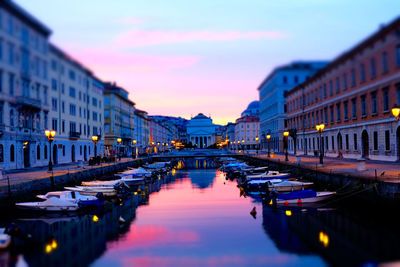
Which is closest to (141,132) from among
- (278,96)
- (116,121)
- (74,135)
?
(116,121)

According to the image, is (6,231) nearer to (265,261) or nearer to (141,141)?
(265,261)

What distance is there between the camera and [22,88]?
5056 cm

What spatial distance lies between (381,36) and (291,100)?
174 feet

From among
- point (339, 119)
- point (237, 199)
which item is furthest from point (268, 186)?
point (339, 119)

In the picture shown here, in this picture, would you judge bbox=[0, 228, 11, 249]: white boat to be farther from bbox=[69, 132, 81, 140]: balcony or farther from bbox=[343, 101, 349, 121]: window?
bbox=[69, 132, 81, 140]: balcony

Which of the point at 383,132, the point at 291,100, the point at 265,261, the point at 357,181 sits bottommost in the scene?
the point at 265,261

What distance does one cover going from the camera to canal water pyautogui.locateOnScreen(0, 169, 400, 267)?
61.1 feet

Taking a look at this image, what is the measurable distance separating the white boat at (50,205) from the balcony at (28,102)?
22.7 meters

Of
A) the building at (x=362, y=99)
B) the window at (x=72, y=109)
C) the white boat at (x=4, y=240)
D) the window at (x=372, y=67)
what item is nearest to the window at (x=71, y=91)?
the window at (x=72, y=109)

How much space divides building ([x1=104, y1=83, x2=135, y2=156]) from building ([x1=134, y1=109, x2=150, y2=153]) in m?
11.4

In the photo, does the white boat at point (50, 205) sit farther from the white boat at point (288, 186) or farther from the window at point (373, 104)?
the window at point (373, 104)

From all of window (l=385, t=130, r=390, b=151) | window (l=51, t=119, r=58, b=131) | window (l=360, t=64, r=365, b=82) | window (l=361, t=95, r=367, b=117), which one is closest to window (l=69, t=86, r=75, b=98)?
window (l=51, t=119, r=58, b=131)

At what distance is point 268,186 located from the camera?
1538 inches

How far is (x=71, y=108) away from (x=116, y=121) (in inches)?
1345
